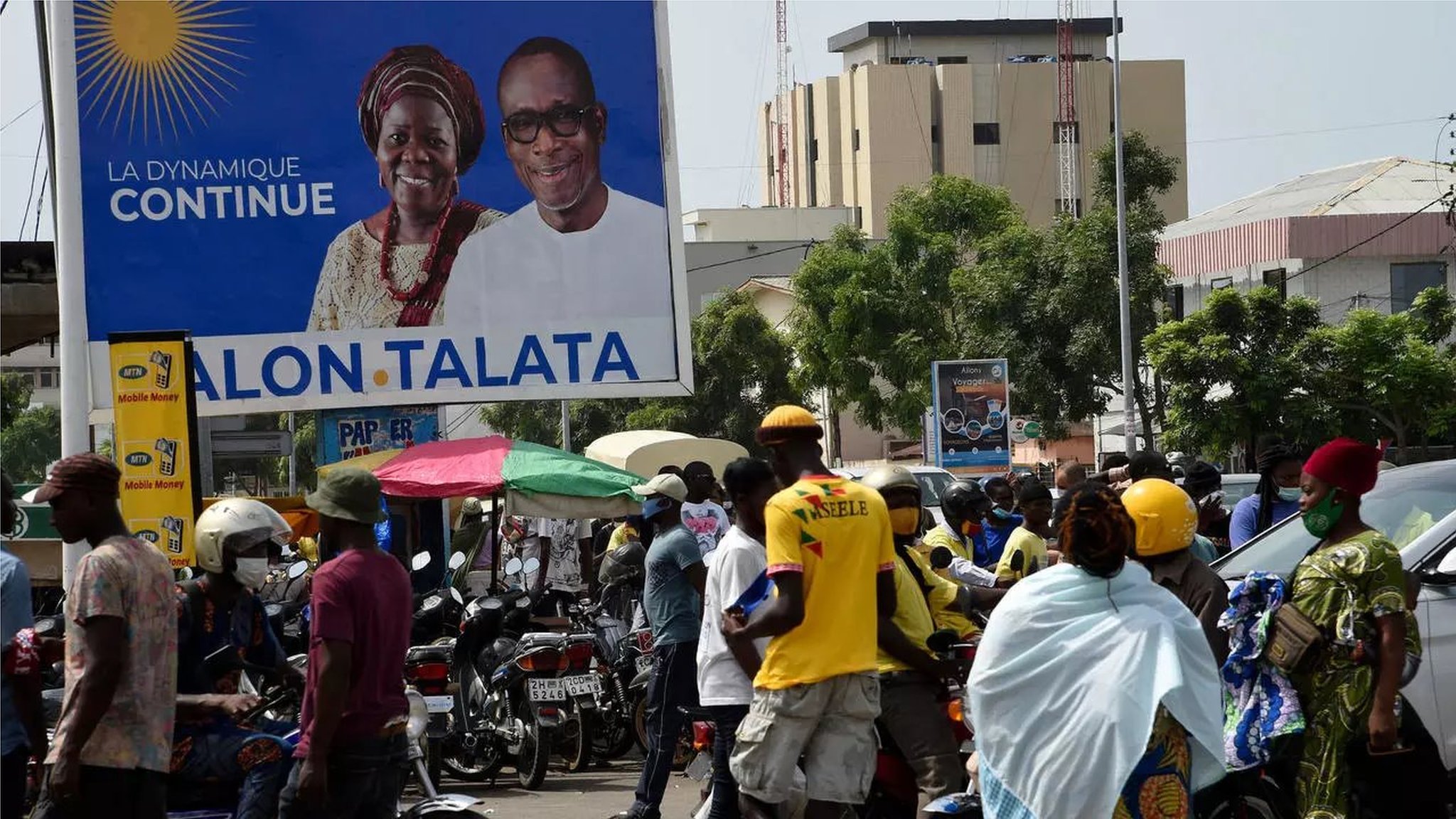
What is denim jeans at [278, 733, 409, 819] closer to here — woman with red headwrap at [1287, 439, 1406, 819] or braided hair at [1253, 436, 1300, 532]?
woman with red headwrap at [1287, 439, 1406, 819]

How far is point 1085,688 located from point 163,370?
624 cm

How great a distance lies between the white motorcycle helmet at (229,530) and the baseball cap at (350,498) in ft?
1.97

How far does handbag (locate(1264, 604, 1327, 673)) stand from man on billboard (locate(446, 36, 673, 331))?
11.6 meters

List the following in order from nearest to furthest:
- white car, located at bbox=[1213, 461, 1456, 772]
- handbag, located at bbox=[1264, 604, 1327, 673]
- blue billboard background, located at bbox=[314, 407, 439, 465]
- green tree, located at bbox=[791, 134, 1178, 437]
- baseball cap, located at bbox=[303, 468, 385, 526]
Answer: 1. baseball cap, located at bbox=[303, 468, 385, 526]
2. handbag, located at bbox=[1264, 604, 1327, 673]
3. white car, located at bbox=[1213, 461, 1456, 772]
4. blue billboard background, located at bbox=[314, 407, 439, 465]
5. green tree, located at bbox=[791, 134, 1178, 437]

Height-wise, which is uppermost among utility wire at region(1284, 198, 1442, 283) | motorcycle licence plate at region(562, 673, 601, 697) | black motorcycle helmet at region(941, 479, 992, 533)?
utility wire at region(1284, 198, 1442, 283)

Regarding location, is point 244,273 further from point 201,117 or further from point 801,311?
point 801,311

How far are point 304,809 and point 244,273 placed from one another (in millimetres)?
12308

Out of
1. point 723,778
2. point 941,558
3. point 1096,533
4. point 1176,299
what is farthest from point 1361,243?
point 1096,533

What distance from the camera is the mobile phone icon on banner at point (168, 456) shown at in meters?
9.52

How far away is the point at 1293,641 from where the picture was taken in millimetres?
5781

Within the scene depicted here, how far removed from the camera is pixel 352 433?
17.3 metres

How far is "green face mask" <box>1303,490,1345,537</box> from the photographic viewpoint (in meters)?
5.82

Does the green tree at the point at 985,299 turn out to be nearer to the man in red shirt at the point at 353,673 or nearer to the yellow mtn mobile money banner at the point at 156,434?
the yellow mtn mobile money banner at the point at 156,434

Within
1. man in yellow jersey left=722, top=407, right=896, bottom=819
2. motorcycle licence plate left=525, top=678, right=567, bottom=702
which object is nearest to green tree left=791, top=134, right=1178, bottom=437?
motorcycle licence plate left=525, top=678, right=567, bottom=702
